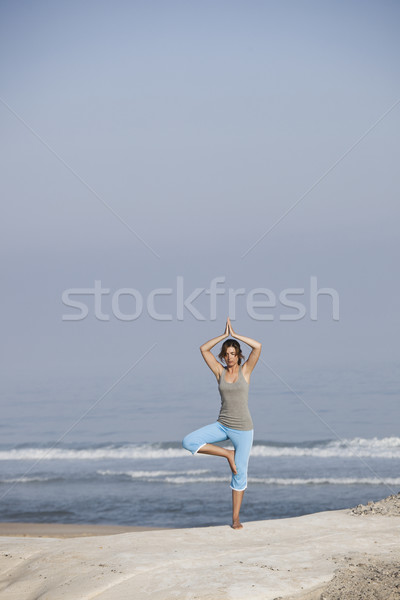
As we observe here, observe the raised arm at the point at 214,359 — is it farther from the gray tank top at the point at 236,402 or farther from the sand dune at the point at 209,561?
the sand dune at the point at 209,561

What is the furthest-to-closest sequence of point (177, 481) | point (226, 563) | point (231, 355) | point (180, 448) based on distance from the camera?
point (180, 448)
point (177, 481)
point (231, 355)
point (226, 563)

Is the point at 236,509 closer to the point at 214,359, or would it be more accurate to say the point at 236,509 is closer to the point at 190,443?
the point at 190,443

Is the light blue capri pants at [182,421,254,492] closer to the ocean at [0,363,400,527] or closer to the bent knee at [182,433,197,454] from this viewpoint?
the bent knee at [182,433,197,454]

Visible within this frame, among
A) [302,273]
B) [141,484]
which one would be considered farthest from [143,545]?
[302,273]

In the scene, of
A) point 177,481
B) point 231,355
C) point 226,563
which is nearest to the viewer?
point 226,563

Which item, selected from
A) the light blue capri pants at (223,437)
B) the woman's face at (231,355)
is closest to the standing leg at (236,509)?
the light blue capri pants at (223,437)

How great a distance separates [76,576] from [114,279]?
109 ft

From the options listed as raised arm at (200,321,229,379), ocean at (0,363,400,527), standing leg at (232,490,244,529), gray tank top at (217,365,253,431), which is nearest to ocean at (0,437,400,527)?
ocean at (0,363,400,527)

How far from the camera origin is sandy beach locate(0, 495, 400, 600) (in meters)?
4.79

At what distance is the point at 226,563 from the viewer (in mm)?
5387

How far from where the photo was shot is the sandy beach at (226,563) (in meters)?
4.79

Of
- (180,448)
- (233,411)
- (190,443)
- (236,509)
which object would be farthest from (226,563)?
(180,448)

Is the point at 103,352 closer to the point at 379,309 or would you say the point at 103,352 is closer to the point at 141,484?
the point at 379,309

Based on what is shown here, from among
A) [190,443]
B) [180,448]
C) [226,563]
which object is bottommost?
[226,563]
